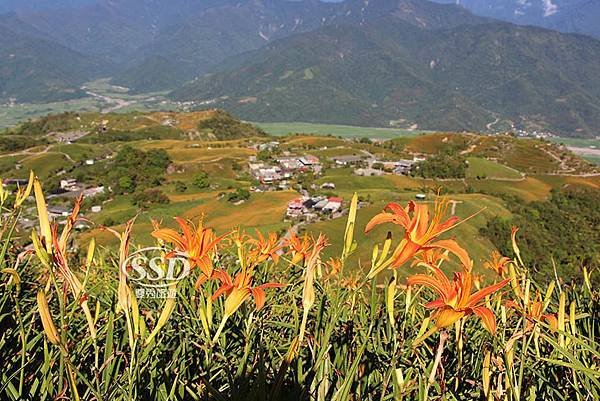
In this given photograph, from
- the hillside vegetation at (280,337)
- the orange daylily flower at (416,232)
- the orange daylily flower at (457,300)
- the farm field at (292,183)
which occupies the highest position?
the orange daylily flower at (416,232)

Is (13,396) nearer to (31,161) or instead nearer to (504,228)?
(504,228)

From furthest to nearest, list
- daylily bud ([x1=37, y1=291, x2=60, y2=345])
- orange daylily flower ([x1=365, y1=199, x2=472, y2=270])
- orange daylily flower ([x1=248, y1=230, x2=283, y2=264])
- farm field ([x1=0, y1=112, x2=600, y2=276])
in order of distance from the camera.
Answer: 1. farm field ([x1=0, y1=112, x2=600, y2=276])
2. orange daylily flower ([x1=248, y1=230, x2=283, y2=264])
3. orange daylily flower ([x1=365, y1=199, x2=472, y2=270])
4. daylily bud ([x1=37, y1=291, x2=60, y2=345])

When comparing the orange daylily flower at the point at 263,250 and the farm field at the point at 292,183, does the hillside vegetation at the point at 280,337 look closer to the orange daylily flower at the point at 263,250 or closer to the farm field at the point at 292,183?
the orange daylily flower at the point at 263,250

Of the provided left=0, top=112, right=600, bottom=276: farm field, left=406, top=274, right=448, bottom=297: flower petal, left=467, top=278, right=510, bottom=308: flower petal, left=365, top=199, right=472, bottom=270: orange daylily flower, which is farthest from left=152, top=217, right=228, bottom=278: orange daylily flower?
left=0, top=112, right=600, bottom=276: farm field

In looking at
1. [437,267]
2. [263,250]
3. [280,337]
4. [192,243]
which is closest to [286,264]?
[263,250]

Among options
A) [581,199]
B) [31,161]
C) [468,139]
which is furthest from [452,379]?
[468,139]

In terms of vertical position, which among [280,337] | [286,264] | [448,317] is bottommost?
[286,264]

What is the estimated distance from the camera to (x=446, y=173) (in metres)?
71.1

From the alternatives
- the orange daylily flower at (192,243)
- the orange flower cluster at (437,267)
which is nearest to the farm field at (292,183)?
the orange daylily flower at (192,243)

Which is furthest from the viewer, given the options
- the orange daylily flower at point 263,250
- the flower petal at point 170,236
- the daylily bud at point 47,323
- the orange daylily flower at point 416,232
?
the orange daylily flower at point 263,250

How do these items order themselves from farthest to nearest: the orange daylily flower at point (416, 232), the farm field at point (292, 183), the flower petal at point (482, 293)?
1. the farm field at point (292, 183)
2. the orange daylily flower at point (416, 232)
3. the flower petal at point (482, 293)

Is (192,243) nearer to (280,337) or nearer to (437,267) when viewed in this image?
(280,337)

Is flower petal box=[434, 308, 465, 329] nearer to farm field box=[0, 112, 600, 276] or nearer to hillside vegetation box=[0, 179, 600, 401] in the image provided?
hillside vegetation box=[0, 179, 600, 401]

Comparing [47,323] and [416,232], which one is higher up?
[416,232]
